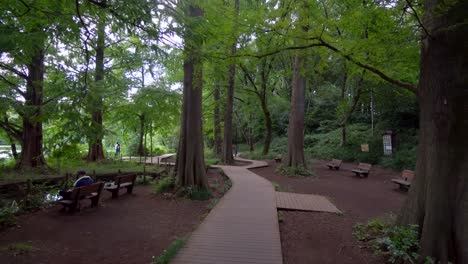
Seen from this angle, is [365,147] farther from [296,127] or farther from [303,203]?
[303,203]

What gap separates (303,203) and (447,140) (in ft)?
14.6

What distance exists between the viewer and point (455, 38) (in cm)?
397

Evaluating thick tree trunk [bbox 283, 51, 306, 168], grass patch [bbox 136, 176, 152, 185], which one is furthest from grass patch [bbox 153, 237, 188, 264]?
thick tree trunk [bbox 283, 51, 306, 168]

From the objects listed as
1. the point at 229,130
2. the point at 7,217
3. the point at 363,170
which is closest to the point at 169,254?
the point at 7,217

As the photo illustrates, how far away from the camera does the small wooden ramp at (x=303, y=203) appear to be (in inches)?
285

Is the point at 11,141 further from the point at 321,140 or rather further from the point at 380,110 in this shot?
the point at 380,110

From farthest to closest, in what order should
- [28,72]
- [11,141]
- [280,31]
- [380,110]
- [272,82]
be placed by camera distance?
[272,82] → [380,110] → [11,141] → [28,72] → [280,31]

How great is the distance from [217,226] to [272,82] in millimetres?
→ 20031

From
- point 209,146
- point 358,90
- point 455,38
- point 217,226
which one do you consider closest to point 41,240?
point 217,226

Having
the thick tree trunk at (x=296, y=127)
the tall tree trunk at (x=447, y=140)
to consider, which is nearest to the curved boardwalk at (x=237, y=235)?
the tall tree trunk at (x=447, y=140)

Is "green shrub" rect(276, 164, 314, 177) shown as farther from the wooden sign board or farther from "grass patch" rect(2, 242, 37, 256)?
"grass patch" rect(2, 242, 37, 256)

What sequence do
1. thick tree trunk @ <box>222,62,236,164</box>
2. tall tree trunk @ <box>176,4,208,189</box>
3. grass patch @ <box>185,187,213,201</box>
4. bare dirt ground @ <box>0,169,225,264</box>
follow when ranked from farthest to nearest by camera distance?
1. thick tree trunk @ <box>222,62,236,164</box>
2. tall tree trunk @ <box>176,4,208,189</box>
3. grass patch @ <box>185,187,213,201</box>
4. bare dirt ground @ <box>0,169,225,264</box>

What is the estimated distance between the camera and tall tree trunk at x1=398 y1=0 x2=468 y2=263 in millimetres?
3898

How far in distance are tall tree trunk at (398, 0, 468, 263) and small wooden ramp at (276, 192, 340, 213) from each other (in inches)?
129
